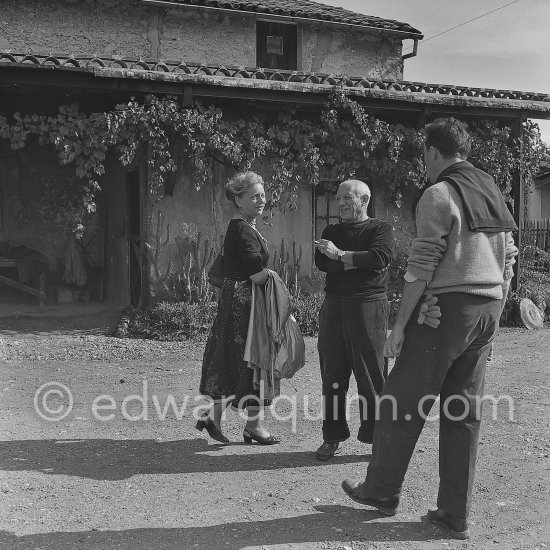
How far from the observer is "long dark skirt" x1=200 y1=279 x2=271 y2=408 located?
14.8 ft

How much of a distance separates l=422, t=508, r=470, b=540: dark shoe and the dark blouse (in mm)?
1823

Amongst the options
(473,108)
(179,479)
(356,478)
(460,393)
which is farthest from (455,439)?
(473,108)

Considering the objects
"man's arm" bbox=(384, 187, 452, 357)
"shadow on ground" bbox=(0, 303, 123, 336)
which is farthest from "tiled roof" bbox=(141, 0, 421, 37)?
"man's arm" bbox=(384, 187, 452, 357)

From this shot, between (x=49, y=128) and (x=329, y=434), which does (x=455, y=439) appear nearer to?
(x=329, y=434)

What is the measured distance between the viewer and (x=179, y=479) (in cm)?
411

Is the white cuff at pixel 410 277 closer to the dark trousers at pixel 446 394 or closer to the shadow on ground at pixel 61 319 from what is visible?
the dark trousers at pixel 446 394

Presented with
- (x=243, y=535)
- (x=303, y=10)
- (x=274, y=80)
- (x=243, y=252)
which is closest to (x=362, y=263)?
(x=243, y=252)

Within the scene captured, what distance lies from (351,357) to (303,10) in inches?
420

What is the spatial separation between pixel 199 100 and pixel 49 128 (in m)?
1.96

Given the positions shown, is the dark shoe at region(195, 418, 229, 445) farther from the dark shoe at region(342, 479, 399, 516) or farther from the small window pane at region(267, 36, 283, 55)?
the small window pane at region(267, 36, 283, 55)

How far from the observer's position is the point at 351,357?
4359 millimetres

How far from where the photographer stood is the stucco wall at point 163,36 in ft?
39.5

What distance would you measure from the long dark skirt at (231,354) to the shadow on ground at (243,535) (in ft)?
3.63

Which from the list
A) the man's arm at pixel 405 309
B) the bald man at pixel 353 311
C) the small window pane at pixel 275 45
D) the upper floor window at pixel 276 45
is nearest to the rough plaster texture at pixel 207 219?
the upper floor window at pixel 276 45
